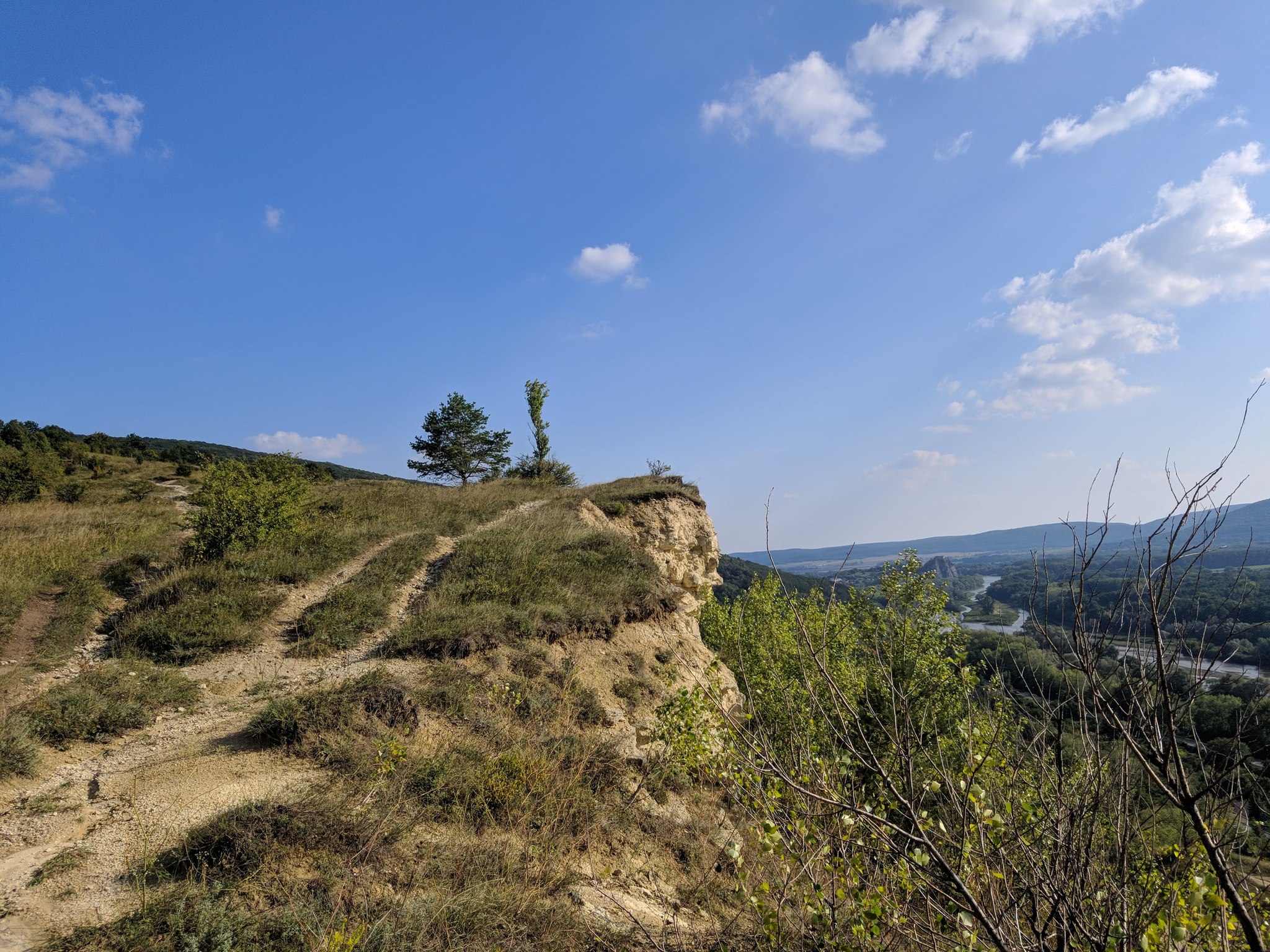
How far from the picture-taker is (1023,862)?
9.90 ft

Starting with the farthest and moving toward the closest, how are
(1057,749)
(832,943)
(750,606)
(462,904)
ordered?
(750,606) → (462,904) → (832,943) → (1057,749)

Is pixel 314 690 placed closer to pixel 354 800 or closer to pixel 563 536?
pixel 354 800

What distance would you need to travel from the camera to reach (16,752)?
5.80m

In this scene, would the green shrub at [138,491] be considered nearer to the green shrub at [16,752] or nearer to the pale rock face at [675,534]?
the pale rock face at [675,534]

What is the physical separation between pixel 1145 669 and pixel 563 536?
46.0ft

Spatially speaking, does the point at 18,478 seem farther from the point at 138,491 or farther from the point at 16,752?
the point at 16,752

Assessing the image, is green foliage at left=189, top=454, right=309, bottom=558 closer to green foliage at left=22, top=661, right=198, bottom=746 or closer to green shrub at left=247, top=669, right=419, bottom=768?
green foliage at left=22, top=661, right=198, bottom=746

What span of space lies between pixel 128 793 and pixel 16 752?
57.6 inches

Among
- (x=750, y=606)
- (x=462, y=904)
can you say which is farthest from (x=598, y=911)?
(x=750, y=606)

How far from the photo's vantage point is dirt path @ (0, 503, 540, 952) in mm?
4059

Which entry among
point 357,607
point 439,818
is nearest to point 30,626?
point 357,607

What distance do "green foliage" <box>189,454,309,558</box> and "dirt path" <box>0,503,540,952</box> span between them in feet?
14.2

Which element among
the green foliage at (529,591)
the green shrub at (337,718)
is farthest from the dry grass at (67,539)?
the green foliage at (529,591)

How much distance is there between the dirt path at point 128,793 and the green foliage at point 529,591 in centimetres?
146
